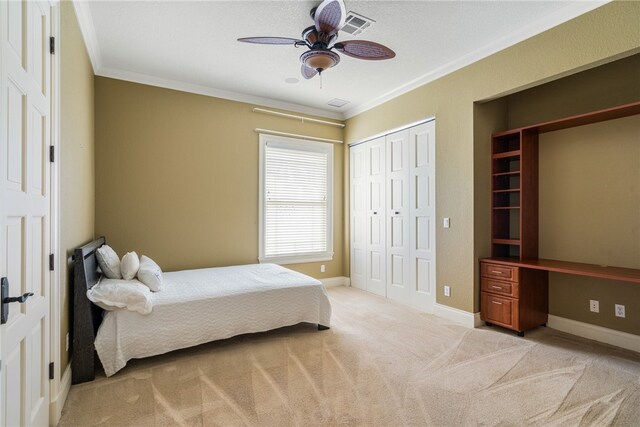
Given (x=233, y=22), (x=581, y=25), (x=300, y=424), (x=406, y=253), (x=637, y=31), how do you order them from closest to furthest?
(x=300, y=424)
(x=637, y=31)
(x=581, y=25)
(x=233, y=22)
(x=406, y=253)

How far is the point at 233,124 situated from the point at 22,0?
313 centimetres

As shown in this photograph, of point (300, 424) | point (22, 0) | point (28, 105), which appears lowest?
point (300, 424)

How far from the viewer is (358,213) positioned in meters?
5.33

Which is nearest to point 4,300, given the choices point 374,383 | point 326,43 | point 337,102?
point 374,383

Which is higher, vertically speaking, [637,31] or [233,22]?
[233,22]

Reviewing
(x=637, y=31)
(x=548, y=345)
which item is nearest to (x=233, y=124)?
(x=637, y=31)

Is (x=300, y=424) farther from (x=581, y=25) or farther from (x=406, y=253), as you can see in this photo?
(x=581, y=25)

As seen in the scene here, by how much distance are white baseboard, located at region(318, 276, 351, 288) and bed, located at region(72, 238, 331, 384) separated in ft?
5.62

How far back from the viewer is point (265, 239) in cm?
481

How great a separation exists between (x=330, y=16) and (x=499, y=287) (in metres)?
3.03

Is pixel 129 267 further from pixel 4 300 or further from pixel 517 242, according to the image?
pixel 517 242

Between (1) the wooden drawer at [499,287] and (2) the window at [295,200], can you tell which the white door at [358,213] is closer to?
(2) the window at [295,200]

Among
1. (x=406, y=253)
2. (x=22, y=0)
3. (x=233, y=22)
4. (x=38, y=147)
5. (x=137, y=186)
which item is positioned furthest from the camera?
(x=406, y=253)

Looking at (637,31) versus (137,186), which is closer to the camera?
(637,31)
